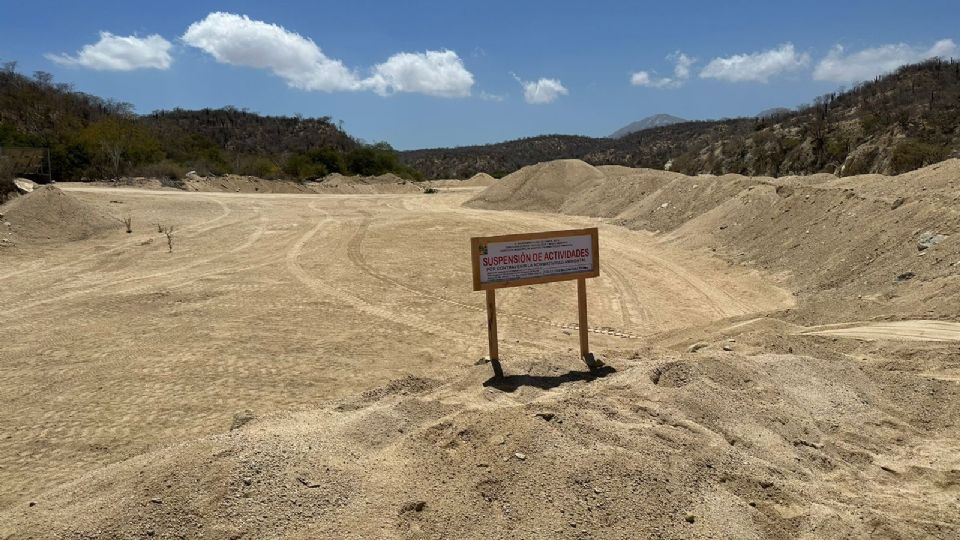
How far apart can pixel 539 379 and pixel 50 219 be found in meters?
18.0

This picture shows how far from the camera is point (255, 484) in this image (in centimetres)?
397

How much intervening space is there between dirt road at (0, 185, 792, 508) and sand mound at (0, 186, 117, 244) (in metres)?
0.90

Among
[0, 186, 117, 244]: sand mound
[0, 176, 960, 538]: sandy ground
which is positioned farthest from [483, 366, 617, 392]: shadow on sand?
[0, 186, 117, 244]: sand mound

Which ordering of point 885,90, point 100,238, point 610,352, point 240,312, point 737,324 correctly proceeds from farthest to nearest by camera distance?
point 885,90 < point 100,238 < point 240,312 < point 737,324 < point 610,352

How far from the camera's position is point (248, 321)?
Result: 1015cm

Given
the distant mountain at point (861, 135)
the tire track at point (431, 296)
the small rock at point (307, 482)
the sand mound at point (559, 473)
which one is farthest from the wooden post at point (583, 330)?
the distant mountain at point (861, 135)

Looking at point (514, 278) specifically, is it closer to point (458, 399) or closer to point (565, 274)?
point (565, 274)

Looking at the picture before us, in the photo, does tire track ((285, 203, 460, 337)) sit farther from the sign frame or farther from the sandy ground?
the sign frame

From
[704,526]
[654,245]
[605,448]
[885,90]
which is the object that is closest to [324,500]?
[605,448]

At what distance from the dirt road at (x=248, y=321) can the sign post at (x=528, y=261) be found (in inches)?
28.2

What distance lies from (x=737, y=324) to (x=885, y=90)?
51085 mm

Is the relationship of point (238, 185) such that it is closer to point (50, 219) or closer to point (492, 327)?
point (50, 219)

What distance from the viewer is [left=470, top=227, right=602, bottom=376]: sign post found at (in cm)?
671

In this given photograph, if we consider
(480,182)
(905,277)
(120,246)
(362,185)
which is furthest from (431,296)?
(480,182)
